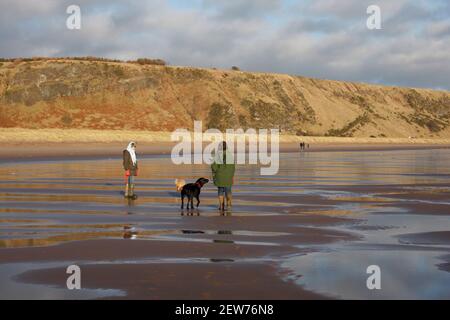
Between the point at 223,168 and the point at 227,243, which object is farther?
the point at 223,168

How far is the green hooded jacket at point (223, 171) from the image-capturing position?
1552 cm

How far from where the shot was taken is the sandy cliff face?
88.9 m

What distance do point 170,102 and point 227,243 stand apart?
85231 mm

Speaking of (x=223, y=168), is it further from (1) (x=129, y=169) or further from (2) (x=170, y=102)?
(2) (x=170, y=102)

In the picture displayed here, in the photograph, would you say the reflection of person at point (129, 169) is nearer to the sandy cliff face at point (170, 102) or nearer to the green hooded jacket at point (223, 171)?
the green hooded jacket at point (223, 171)

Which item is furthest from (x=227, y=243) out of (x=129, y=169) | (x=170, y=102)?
(x=170, y=102)

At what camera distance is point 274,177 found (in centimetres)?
2786

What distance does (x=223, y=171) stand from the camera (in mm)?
15539

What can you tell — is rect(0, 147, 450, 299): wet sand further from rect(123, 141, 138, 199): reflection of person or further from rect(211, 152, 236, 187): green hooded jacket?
rect(211, 152, 236, 187): green hooded jacket

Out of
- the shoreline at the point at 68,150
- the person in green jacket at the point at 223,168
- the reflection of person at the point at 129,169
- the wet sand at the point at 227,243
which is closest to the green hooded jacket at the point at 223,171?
the person in green jacket at the point at 223,168

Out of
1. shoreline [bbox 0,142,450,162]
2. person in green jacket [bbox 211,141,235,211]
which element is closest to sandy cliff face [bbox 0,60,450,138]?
shoreline [bbox 0,142,450,162]
